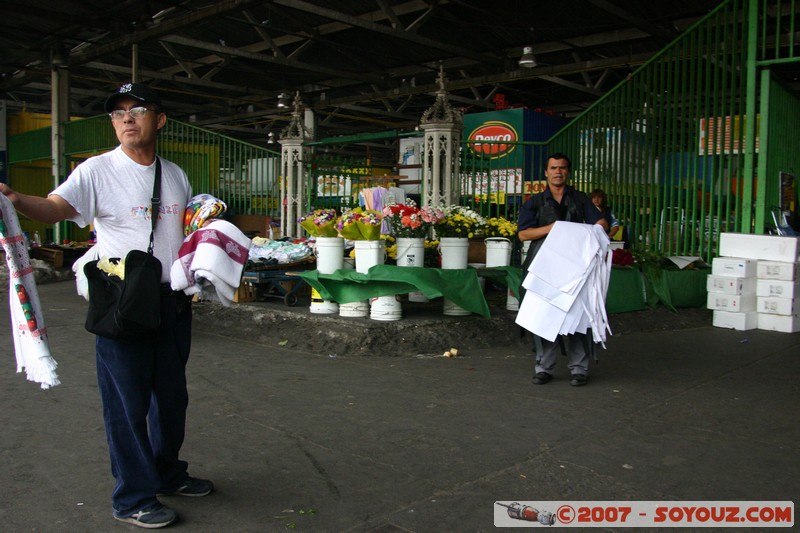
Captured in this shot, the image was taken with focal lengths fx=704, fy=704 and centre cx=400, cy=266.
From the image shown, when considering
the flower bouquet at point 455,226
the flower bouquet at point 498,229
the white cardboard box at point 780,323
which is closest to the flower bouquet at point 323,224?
the flower bouquet at point 455,226

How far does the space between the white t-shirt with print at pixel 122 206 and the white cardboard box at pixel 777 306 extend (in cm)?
806

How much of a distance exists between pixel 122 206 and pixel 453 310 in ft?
16.8

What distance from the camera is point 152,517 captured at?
314 centimetres

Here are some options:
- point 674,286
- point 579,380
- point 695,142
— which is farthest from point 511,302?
point 695,142

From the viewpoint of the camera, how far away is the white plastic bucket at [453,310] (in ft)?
26.0

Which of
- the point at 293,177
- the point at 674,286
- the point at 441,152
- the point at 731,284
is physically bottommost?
the point at 674,286

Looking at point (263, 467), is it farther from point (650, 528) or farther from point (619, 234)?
point (619, 234)

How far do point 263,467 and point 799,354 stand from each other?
6001 mm

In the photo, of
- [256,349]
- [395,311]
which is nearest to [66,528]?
[256,349]

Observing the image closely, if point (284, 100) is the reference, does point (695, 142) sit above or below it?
below

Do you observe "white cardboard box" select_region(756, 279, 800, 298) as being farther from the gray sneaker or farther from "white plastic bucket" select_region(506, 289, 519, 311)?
the gray sneaker

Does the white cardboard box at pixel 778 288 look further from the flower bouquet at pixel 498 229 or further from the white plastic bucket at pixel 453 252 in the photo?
the white plastic bucket at pixel 453 252

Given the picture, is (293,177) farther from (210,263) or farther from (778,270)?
(210,263)

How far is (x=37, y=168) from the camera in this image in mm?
19594
